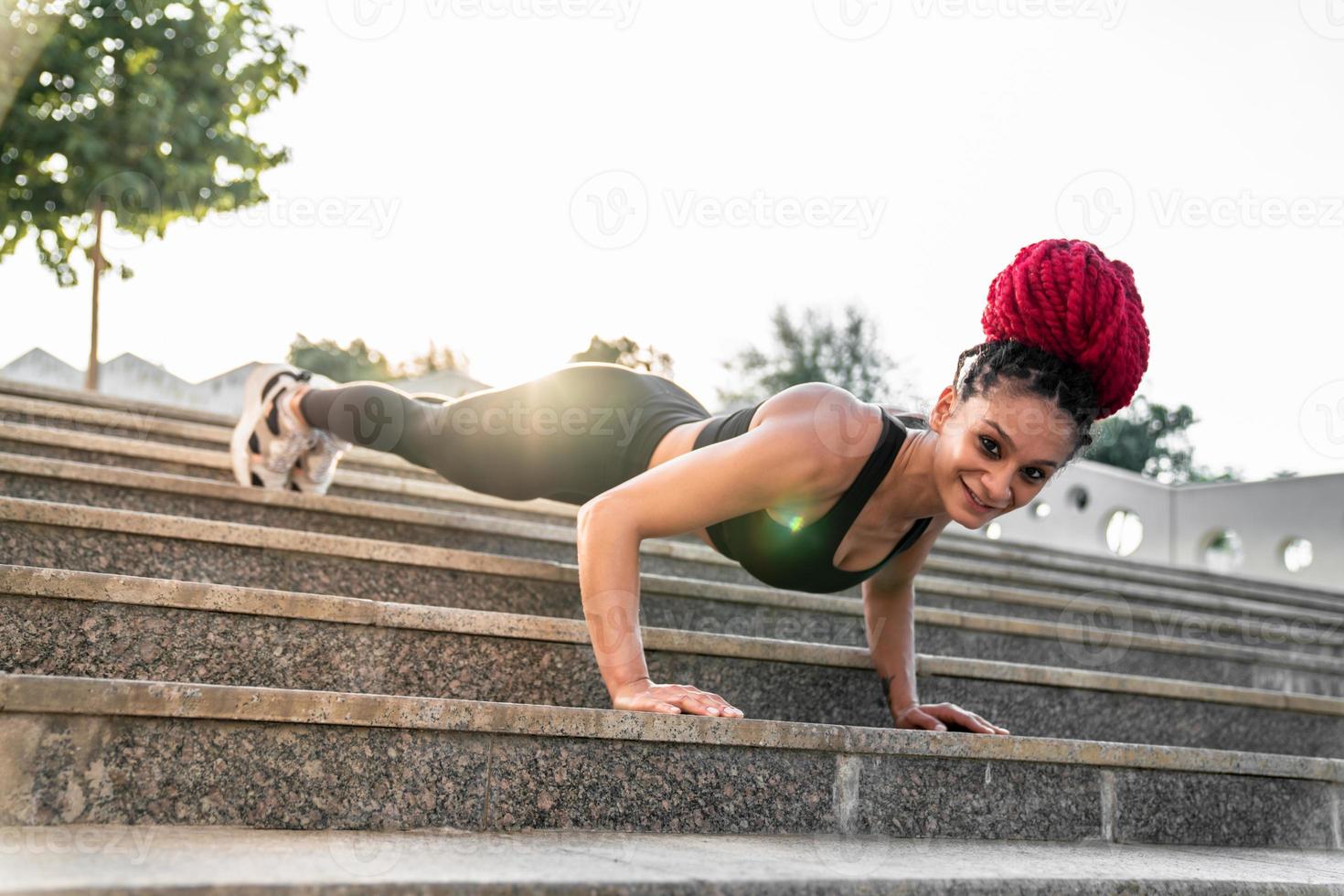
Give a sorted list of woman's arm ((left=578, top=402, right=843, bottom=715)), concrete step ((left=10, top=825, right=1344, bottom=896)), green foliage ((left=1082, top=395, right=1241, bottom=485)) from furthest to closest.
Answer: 1. green foliage ((left=1082, top=395, right=1241, bottom=485))
2. woman's arm ((left=578, top=402, right=843, bottom=715))
3. concrete step ((left=10, top=825, right=1344, bottom=896))

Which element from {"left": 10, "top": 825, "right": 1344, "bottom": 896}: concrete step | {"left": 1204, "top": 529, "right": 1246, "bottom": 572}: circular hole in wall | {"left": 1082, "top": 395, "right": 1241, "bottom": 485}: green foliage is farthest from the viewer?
{"left": 1082, "top": 395, "right": 1241, "bottom": 485}: green foliage

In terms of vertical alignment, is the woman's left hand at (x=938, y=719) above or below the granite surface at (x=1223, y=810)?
above

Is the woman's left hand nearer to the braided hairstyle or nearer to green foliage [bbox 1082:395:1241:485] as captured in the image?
the braided hairstyle

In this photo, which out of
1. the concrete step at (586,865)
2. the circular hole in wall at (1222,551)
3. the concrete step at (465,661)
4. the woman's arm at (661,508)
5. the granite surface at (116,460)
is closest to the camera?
the concrete step at (586,865)

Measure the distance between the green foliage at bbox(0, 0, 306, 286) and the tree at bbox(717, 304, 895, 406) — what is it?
77.6 ft

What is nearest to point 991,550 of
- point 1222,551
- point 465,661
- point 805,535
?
point 805,535

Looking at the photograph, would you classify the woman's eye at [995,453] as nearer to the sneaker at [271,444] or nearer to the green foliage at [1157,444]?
the sneaker at [271,444]

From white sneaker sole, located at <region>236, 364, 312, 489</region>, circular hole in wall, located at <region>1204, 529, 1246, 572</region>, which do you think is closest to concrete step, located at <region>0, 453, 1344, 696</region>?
white sneaker sole, located at <region>236, 364, 312, 489</region>

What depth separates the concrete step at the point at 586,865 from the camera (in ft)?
3.75

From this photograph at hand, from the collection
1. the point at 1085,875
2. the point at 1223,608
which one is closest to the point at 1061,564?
the point at 1223,608

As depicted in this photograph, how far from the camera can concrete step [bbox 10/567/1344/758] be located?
1.82m

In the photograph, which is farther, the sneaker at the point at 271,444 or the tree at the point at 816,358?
the tree at the point at 816,358

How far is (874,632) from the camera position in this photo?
2.54 meters

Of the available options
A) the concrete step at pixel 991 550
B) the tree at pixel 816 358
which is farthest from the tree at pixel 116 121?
the tree at pixel 816 358
